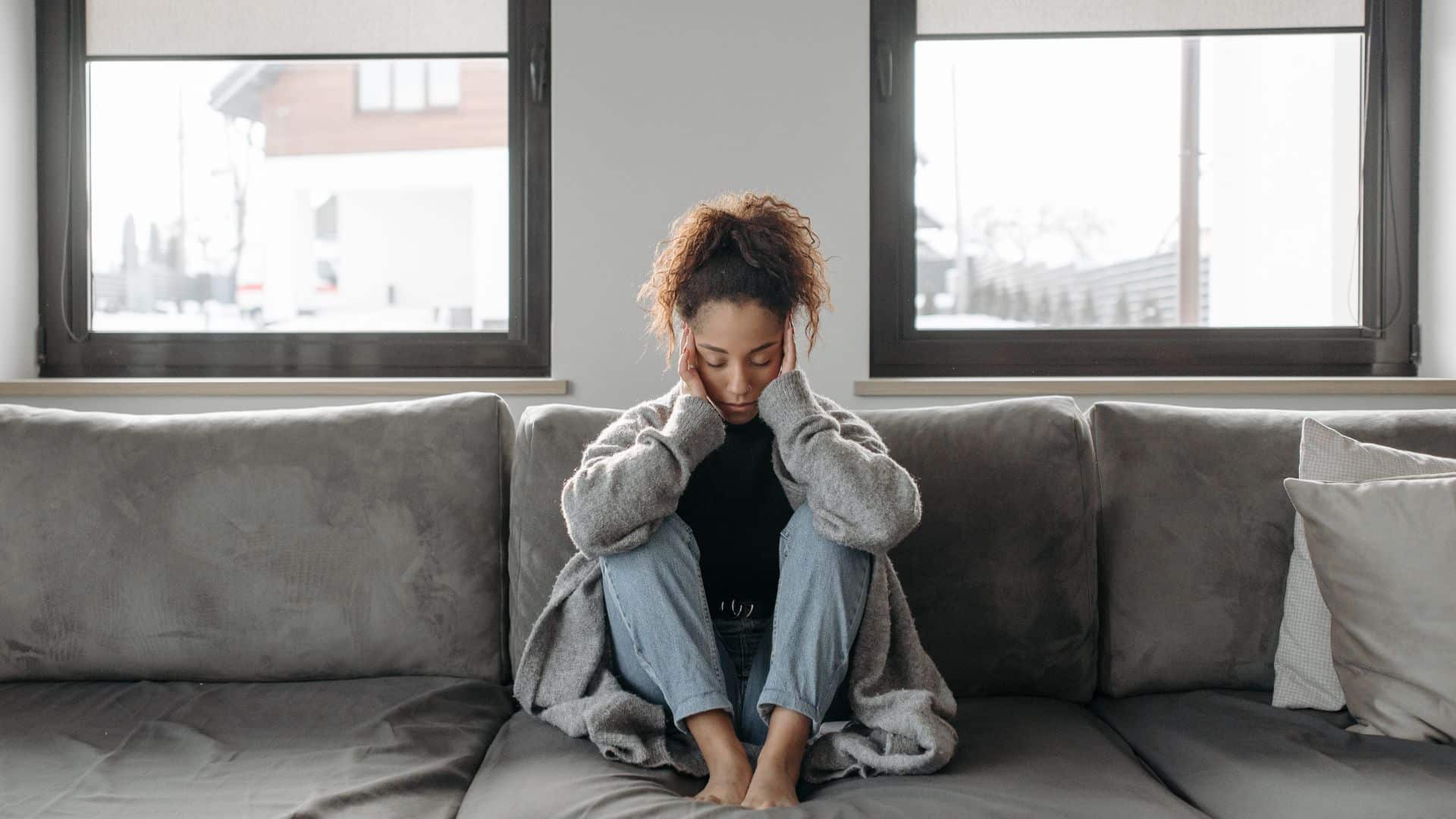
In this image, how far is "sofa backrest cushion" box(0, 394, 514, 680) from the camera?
1592mm

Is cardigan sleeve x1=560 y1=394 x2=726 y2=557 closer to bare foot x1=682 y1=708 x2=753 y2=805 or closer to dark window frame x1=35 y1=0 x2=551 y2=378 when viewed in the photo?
bare foot x1=682 y1=708 x2=753 y2=805

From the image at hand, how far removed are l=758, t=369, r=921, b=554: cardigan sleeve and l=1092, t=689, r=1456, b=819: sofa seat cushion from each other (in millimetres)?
434

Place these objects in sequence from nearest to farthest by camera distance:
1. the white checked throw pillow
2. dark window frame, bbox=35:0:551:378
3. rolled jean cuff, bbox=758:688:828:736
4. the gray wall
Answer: rolled jean cuff, bbox=758:688:828:736 → the white checked throw pillow → the gray wall → dark window frame, bbox=35:0:551:378

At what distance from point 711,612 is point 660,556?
0.19m

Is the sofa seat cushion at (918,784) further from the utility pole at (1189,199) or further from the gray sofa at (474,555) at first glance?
the utility pole at (1189,199)

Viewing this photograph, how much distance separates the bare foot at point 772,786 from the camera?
3.82 ft

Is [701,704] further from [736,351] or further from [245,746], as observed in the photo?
[245,746]

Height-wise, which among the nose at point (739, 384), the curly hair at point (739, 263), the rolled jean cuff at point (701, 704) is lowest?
the rolled jean cuff at point (701, 704)

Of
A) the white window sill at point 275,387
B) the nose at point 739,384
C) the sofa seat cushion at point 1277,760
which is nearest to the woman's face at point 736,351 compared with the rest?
the nose at point 739,384

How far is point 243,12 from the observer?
2.38 metres

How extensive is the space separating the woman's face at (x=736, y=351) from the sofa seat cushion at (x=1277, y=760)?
2.26 ft

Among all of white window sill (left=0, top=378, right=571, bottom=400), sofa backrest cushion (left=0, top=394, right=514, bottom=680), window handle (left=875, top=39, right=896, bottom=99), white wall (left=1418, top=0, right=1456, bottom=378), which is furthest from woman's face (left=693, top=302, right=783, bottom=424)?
white wall (left=1418, top=0, right=1456, bottom=378)

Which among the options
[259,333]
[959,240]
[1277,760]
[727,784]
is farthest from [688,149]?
[1277,760]

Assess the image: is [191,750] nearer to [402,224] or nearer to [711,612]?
[711,612]
